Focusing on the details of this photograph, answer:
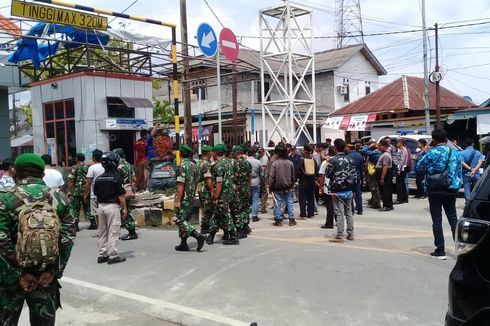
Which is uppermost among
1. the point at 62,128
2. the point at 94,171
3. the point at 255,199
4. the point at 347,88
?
the point at 347,88

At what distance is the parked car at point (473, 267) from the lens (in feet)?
8.48

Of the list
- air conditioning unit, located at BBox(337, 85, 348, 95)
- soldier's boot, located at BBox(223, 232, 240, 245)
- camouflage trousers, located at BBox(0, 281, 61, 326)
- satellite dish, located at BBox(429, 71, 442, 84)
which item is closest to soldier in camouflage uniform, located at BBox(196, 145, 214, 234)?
soldier's boot, located at BBox(223, 232, 240, 245)

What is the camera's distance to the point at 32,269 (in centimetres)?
341

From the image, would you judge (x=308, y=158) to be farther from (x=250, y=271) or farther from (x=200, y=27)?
(x=250, y=271)

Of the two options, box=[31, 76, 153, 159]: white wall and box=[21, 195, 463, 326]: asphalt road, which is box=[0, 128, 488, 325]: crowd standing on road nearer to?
box=[21, 195, 463, 326]: asphalt road

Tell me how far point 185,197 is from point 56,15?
601 cm

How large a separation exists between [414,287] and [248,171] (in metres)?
4.53

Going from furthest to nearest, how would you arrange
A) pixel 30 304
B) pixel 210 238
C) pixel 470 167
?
pixel 470 167
pixel 210 238
pixel 30 304

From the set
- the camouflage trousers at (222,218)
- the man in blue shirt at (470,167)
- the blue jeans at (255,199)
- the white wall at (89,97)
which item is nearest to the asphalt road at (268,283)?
the camouflage trousers at (222,218)

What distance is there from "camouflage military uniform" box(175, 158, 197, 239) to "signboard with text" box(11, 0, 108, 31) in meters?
→ 5.48

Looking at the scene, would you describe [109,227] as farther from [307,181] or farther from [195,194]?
[307,181]

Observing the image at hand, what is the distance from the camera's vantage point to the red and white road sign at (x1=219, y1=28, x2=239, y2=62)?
10.9 m

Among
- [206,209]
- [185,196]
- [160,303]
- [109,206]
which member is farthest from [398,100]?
[160,303]

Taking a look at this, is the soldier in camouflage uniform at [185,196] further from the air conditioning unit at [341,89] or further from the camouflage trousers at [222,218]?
the air conditioning unit at [341,89]
